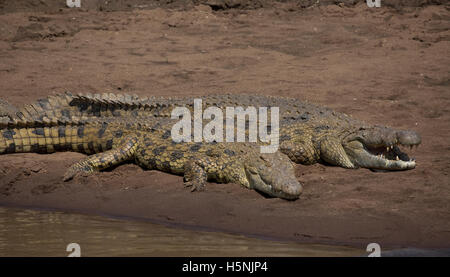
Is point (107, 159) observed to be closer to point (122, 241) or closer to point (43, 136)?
point (43, 136)

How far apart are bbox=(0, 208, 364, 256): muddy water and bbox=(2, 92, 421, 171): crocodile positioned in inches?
71.7

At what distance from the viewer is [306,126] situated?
701 centimetres

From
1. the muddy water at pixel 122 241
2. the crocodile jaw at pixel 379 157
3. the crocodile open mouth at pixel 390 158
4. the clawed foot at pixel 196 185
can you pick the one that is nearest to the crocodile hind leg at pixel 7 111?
the muddy water at pixel 122 241

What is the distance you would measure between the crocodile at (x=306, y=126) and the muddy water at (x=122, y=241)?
5.97ft

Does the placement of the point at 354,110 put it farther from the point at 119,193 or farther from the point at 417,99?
the point at 119,193

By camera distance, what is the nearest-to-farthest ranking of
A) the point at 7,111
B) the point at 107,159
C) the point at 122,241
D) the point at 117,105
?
the point at 122,241, the point at 107,159, the point at 117,105, the point at 7,111

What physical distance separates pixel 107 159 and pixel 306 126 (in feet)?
7.23

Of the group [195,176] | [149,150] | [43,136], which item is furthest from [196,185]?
[43,136]

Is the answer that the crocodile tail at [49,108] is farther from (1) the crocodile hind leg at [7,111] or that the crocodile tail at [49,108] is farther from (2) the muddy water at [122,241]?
(2) the muddy water at [122,241]

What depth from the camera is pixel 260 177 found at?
602cm

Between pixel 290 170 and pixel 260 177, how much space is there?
0.29m

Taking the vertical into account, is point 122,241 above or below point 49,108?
below
